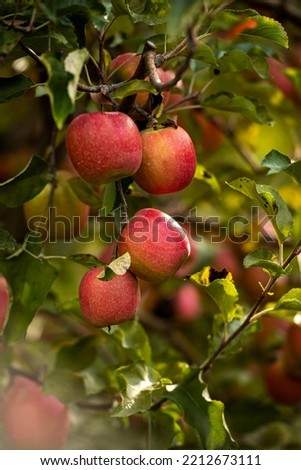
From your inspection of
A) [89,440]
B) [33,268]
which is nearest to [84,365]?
[89,440]

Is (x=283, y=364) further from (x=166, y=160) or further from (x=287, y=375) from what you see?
(x=166, y=160)

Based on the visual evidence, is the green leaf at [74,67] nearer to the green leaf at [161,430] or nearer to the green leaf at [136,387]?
the green leaf at [136,387]

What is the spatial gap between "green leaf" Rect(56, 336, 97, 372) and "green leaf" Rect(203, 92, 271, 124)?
1.29ft

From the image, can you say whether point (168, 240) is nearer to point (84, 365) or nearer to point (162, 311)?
point (84, 365)

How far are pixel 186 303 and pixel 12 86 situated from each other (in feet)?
3.11

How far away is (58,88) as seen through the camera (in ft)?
2.45

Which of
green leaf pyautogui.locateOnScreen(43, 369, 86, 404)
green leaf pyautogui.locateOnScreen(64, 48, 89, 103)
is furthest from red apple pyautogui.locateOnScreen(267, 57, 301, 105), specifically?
green leaf pyautogui.locateOnScreen(64, 48, 89, 103)

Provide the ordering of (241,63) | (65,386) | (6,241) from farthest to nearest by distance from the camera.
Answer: (65,386), (241,63), (6,241)

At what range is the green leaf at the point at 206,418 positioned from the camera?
38.8 inches

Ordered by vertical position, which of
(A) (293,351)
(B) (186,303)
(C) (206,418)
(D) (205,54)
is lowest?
(B) (186,303)

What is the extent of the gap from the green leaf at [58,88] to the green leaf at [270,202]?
0.79 feet

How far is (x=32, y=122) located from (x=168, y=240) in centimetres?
101

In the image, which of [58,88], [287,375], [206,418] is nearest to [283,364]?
[287,375]

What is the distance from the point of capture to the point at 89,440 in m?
1.41
